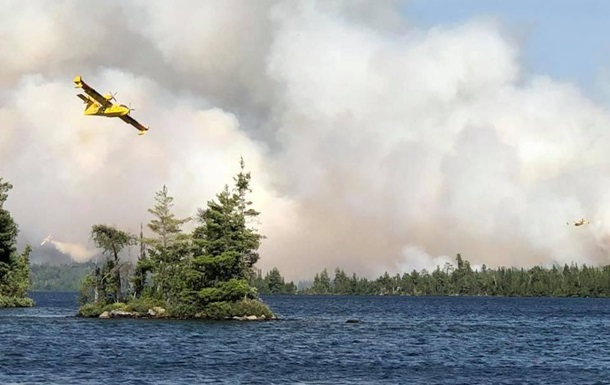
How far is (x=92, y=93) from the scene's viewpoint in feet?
214

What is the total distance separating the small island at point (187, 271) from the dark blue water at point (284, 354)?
4673 mm

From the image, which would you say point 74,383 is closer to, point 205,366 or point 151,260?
point 205,366

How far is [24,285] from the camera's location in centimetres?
19325

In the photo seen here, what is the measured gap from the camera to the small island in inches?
4473

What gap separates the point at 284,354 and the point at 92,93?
26.1 m

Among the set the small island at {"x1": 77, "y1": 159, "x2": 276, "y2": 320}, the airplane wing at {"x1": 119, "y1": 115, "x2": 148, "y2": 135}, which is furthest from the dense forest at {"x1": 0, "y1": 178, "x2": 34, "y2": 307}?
the airplane wing at {"x1": 119, "y1": 115, "x2": 148, "y2": 135}

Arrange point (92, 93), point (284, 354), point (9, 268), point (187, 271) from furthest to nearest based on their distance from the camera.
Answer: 1. point (9, 268)
2. point (187, 271)
3. point (284, 354)
4. point (92, 93)

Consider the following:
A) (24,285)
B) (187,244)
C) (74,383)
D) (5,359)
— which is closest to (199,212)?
(187,244)

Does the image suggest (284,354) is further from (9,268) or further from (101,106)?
(9,268)

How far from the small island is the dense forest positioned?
3286 centimetres

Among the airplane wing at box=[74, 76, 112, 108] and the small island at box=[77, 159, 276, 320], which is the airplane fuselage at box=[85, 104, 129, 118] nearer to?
the airplane wing at box=[74, 76, 112, 108]

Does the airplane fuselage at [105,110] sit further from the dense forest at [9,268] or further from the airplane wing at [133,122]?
the dense forest at [9,268]

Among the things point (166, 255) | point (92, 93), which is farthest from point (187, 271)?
point (92, 93)

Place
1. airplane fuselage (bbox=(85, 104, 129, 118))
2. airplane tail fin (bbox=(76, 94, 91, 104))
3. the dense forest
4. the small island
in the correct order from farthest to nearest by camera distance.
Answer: the dense forest, the small island, airplane fuselage (bbox=(85, 104, 129, 118)), airplane tail fin (bbox=(76, 94, 91, 104))
